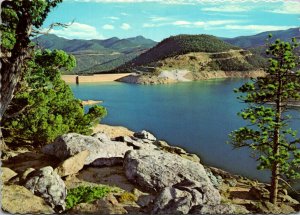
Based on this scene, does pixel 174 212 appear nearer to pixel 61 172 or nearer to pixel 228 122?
pixel 61 172

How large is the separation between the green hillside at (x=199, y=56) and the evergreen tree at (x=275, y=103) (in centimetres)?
5481

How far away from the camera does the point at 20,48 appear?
24.0 ft

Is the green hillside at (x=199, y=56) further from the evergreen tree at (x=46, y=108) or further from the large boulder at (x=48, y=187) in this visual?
the large boulder at (x=48, y=187)

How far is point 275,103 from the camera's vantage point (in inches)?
427

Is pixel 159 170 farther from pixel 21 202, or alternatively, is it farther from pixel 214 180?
pixel 21 202

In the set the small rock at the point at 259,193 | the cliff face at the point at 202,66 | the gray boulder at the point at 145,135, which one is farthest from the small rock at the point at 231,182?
the cliff face at the point at 202,66

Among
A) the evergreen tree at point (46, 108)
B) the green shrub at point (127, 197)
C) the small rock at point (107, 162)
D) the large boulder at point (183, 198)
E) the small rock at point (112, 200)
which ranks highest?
the evergreen tree at point (46, 108)

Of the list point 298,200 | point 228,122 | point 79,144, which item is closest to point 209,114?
point 228,122

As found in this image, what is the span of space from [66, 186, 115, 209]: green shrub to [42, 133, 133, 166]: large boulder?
1674mm

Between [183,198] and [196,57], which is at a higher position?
[196,57]

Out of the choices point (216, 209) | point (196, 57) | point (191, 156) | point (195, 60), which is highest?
point (196, 57)

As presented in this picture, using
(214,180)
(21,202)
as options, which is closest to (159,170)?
(214,180)

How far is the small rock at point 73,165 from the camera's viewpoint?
10747 mm

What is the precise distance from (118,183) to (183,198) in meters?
3.35
